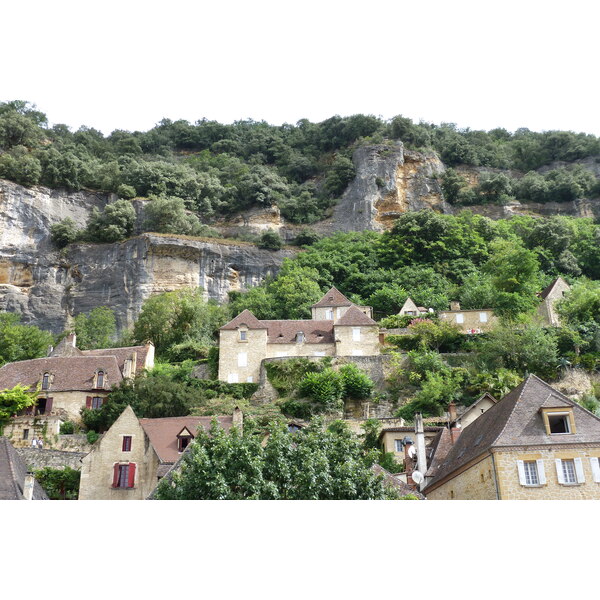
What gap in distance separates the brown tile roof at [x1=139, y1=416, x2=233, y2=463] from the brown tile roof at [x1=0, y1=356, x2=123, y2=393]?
4490 mm

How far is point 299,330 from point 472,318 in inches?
294

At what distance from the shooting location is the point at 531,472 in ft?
41.9

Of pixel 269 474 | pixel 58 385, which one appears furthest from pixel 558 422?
pixel 58 385

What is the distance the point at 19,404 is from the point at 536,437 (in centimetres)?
1656

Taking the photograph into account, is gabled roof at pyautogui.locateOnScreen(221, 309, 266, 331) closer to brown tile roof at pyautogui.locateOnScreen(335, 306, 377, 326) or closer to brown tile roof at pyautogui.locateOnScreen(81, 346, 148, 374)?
brown tile roof at pyautogui.locateOnScreen(335, 306, 377, 326)

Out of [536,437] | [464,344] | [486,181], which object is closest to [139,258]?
[464,344]

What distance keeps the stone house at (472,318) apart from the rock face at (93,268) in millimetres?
12468

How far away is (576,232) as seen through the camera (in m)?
41.1

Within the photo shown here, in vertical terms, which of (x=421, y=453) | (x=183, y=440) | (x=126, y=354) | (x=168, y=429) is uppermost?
(x=126, y=354)

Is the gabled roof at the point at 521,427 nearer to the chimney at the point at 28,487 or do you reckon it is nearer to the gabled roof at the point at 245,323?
the chimney at the point at 28,487

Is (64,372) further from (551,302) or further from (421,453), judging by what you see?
(551,302)

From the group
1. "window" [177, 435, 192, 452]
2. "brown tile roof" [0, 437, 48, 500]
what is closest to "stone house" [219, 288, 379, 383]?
"window" [177, 435, 192, 452]

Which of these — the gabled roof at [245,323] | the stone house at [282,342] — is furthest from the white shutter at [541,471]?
the gabled roof at [245,323]

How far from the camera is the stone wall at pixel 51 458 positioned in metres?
19.3
